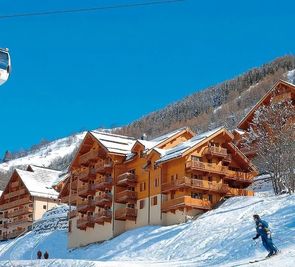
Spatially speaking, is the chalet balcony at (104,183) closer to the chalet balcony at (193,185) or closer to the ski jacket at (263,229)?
the chalet balcony at (193,185)

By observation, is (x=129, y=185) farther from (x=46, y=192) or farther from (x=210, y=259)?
(x=46, y=192)

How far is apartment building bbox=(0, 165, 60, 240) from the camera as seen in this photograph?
95.8m

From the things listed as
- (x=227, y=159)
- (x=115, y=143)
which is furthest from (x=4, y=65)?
(x=115, y=143)

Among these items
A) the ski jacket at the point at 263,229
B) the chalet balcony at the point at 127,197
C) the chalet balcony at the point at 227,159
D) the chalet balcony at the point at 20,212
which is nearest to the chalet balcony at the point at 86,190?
the chalet balcony at the point at 127,197

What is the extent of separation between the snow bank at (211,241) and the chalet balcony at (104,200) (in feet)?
14.0

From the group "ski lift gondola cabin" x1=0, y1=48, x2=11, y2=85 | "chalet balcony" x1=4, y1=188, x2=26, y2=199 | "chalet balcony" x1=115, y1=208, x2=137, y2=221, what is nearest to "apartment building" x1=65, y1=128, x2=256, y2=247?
"chalet balcony" x1=115, y1=208, x2=137, y2=221

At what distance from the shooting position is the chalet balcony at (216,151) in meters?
57.3

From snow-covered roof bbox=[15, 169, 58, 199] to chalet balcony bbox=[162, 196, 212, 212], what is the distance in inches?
1691

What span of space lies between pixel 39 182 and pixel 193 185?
49386mm

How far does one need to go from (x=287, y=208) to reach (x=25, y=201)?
62.1 m

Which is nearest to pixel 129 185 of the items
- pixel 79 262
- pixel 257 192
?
pixel 257 192

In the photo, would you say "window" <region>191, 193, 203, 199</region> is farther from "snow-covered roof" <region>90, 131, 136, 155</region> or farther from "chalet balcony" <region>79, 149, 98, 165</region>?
"chalet balcony" <region>79, 149, 98, 165</region>

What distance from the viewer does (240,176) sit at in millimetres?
59625

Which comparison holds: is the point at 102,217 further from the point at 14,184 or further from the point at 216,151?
the point at 14,184
